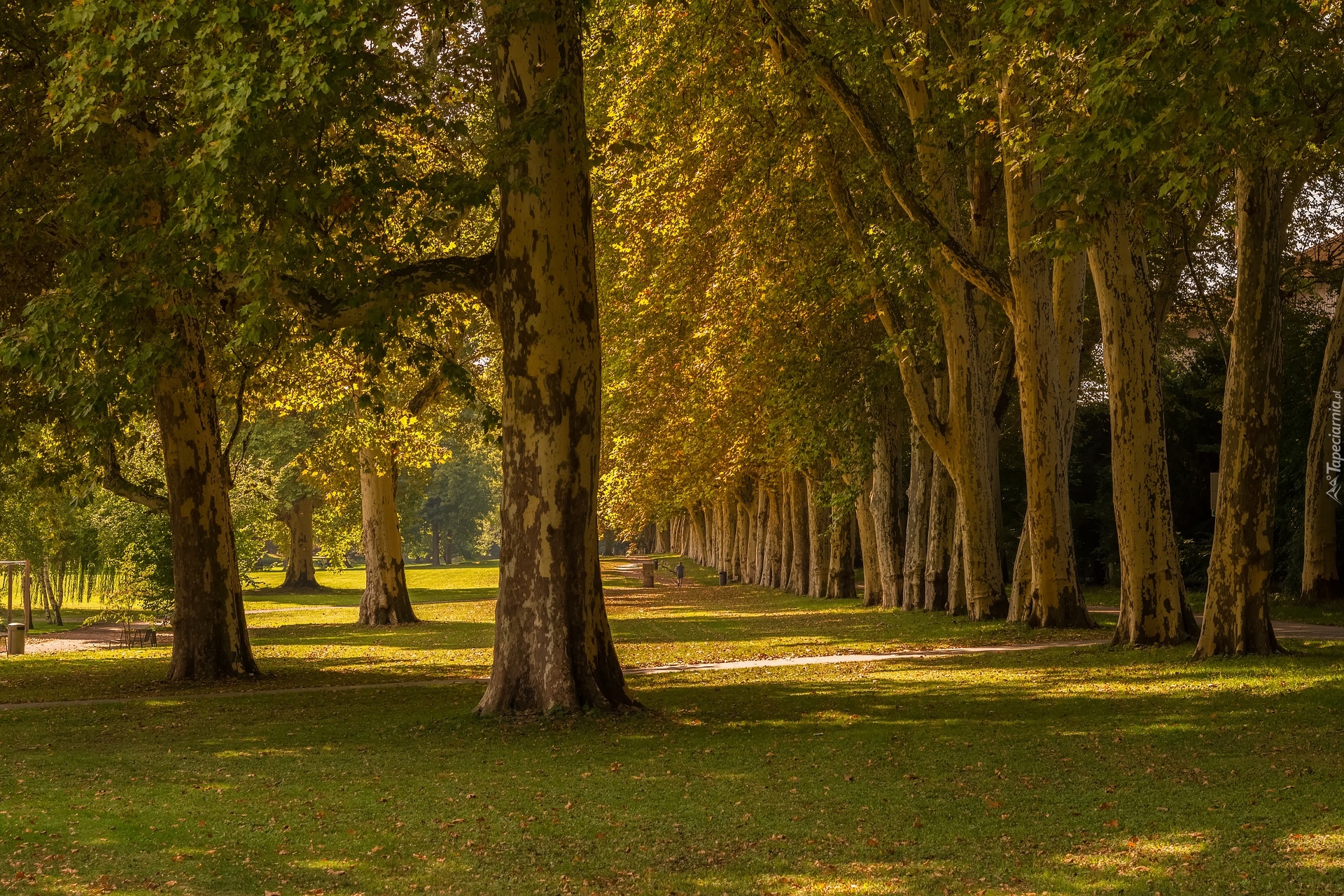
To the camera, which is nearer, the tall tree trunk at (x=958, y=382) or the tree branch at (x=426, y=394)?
the tall tree trunk at (x=958, y=382)

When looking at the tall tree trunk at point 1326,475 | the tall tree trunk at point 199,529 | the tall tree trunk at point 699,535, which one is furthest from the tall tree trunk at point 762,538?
the tall tree trunk at point 199,529

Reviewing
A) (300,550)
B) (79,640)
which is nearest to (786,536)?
(79,640)

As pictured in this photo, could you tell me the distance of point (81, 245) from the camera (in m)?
16.3

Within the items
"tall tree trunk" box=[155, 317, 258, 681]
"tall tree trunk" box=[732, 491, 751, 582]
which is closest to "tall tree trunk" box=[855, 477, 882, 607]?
"tall tree trunk" box=[155, 317, 258, 681]

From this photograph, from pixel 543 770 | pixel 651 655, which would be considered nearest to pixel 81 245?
pixel 543 770

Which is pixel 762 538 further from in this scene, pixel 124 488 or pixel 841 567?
pixel 124 488

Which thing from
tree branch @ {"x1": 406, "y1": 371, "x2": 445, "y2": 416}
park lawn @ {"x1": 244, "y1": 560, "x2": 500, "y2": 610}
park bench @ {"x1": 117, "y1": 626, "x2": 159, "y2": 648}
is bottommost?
park lawn @ {"x1": 244, "y1": 560, "x2": 500, "y2": 610}

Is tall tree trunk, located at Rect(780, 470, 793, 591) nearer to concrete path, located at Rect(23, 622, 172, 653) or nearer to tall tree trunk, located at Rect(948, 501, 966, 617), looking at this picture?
tall tree trunk, located at Rect(948, 501, 966, 617)

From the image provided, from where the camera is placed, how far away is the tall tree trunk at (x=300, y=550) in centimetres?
6353

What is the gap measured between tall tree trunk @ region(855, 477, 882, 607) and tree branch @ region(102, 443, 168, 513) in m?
18.7

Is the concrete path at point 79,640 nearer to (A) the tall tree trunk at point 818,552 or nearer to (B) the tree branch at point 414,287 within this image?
(B) the tree branch at point 414,287

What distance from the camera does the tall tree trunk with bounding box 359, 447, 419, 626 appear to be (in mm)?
33188

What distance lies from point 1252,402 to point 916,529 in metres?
16.0

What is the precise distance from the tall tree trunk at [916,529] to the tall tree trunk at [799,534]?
1078cm
